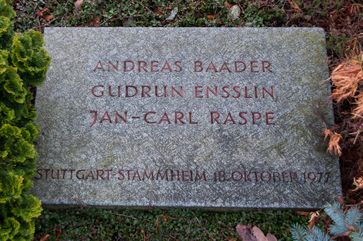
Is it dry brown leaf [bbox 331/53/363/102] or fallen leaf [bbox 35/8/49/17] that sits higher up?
fallen leaf [bbox 35/8/49/17]

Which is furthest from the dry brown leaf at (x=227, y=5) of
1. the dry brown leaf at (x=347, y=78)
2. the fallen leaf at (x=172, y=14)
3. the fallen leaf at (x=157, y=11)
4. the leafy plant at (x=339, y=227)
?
the leafy plant at (x=339, y=227)

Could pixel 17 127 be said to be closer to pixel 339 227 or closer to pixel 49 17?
pixel 49 17

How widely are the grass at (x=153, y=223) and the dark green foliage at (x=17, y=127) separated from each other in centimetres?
34

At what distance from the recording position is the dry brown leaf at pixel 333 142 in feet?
10.9

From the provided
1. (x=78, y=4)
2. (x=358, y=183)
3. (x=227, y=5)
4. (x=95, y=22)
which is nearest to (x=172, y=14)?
(x=227, y=5)

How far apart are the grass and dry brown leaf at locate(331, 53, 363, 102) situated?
0.85 metres

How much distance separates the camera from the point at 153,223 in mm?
3354

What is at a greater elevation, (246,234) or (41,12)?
(41,12)

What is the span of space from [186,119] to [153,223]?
718 millimetres

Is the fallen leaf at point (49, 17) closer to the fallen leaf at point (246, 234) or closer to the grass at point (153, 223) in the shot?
the grass at point (153, 223)

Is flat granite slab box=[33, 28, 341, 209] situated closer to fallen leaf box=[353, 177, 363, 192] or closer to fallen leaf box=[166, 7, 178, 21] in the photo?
fallen leaf box=[353, 177, 363, 192]

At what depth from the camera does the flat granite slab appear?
10.9 feet

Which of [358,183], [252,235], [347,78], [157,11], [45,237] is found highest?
[157,11]

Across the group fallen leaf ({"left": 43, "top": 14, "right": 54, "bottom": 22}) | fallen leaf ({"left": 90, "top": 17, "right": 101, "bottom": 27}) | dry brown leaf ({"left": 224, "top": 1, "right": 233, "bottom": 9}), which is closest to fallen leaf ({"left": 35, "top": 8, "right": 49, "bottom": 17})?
fallen leaf ({"left": 43, "top": 14, "right": 54, "bottom": 22})
